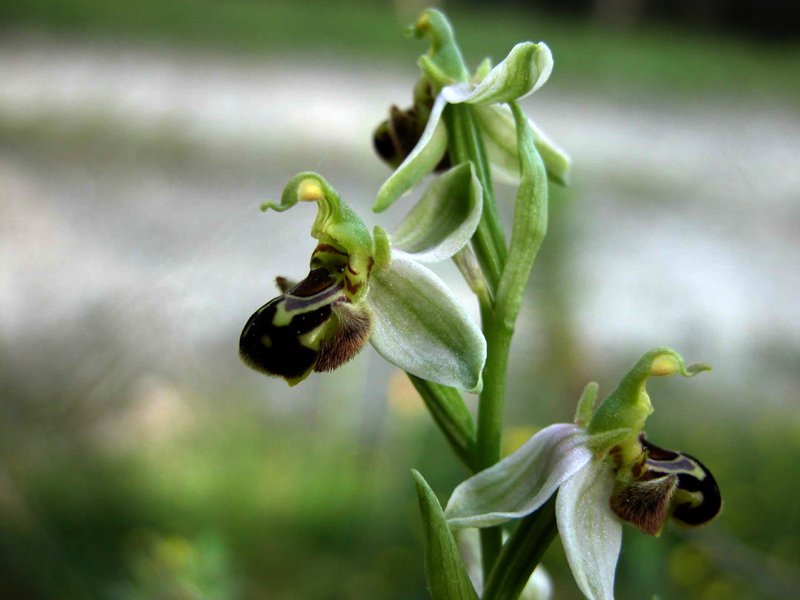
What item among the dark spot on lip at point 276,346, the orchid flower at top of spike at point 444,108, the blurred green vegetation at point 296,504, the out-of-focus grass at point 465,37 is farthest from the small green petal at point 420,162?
the out-of-focus grass at point 465,37

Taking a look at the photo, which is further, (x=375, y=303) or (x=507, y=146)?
(x=507, y=146)

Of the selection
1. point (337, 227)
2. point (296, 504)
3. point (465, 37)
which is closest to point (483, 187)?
point (337, 227)

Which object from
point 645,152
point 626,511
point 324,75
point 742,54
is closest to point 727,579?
point 626,511

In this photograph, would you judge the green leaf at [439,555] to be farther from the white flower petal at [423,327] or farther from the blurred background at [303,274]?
the blurred background at [303,274]

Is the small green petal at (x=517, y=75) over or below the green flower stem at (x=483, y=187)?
over

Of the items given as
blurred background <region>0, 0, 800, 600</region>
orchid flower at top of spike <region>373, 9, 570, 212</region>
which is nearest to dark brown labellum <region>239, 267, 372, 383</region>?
orchid flower at top of spike <region>373, 9, 570, 212</region>

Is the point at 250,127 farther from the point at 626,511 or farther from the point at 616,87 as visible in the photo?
the point at 626,511

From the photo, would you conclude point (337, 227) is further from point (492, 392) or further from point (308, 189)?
point (492, 392)
